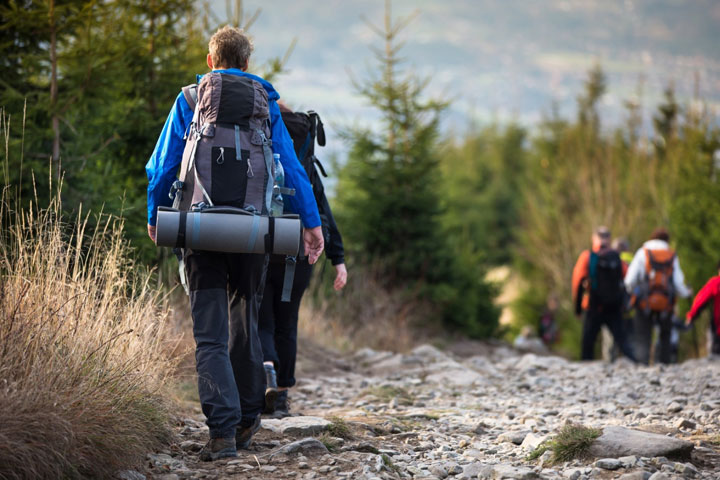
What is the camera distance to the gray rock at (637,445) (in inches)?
173

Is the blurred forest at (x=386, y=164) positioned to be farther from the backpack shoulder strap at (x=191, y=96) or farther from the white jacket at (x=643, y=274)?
the white jacket at (x=643, y=274)

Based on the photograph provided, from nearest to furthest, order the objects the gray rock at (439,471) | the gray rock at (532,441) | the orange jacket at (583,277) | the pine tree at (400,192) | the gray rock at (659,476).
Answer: the gray rock at (659,476)
the gray rock at (439,471)
the gray rock at (532,441)
the orange jacket at (583,277)
the pine tree at (400,192)

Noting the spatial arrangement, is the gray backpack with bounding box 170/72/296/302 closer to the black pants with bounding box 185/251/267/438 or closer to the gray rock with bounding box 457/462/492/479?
the black pants with bounding box 185/251/267/438

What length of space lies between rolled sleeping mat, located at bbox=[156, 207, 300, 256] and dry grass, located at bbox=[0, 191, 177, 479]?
1.79 ft

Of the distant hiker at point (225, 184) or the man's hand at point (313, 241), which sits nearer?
the distant hiker at point (225, 184)

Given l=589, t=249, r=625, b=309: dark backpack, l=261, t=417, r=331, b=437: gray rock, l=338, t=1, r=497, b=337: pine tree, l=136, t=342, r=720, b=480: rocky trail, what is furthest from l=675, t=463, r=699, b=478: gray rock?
l=338, t=1, r=497, b=337: pine tree

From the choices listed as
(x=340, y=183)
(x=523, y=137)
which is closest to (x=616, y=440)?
(x=340, y=183)

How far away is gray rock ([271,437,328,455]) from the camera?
4449 millimetres

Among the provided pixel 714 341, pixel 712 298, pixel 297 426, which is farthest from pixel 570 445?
pixel 714 341

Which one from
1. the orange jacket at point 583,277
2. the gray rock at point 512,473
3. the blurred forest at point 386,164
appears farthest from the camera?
the orange jacket at point 583,277

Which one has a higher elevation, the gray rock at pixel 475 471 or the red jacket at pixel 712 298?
the red jacket at pixel 712 298

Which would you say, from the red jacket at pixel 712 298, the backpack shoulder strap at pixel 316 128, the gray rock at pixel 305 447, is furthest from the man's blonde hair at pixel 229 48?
the red jacket at pixel 712 298

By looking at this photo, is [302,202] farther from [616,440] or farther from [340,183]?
[340,183]

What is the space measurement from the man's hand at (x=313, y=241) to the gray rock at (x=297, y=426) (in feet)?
3.67
